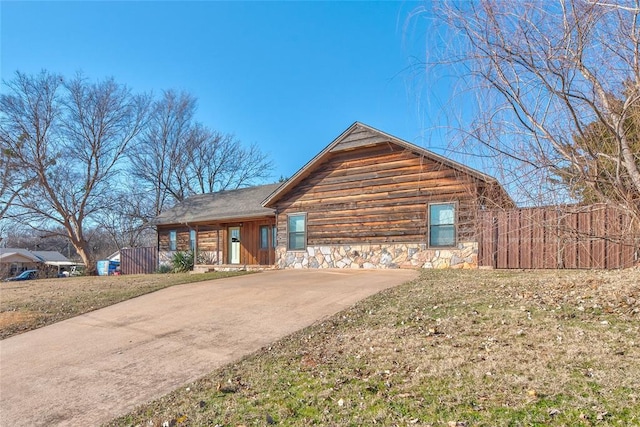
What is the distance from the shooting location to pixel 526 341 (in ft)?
15.7

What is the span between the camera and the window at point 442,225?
1320 centimetres

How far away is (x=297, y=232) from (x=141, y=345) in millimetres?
10636

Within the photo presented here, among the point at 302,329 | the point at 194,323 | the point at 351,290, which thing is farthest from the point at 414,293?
the point at 194,323

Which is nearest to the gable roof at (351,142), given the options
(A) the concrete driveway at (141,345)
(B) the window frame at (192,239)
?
(A) the concrete driveway at (141,345)

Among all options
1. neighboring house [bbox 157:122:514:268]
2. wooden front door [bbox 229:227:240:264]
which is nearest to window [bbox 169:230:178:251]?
wooden front door [bbox 229:227:240:264]

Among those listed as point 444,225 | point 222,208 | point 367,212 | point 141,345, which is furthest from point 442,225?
point 222,208

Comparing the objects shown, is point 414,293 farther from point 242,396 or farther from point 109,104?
point 109,104

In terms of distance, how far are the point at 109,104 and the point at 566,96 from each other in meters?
31.8

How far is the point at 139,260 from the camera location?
82.8 feet

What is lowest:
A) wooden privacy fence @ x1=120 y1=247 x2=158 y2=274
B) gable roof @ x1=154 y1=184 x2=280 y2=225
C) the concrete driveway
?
wooden privacy fence @ x1=120 y1=247 x2=158 y2=274

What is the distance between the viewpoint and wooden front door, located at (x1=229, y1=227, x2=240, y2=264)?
68.0ft

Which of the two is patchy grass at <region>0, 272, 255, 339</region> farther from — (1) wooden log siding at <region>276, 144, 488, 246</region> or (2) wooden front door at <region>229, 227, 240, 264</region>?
(2) wooden front door at <region>229, 227, 240, 264</region>

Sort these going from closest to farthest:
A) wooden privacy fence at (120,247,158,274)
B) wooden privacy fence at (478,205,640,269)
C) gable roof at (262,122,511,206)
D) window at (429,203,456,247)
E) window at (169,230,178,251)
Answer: wooden privacy fence at (478,205,640,269)
window at (429,203,456,247)
gable roof at (262,122,511,206)
window at (169,230,178,251)
wooden privacy fence at (120,247,158,274)

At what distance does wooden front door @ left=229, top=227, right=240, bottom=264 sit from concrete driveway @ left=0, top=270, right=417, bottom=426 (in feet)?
32.5
